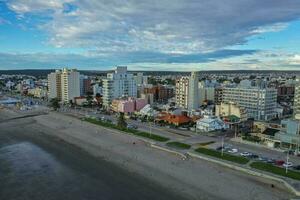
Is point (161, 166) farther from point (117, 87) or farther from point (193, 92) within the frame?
point (117, 87)

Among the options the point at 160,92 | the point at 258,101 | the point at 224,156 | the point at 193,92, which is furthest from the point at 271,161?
the point at 160,92

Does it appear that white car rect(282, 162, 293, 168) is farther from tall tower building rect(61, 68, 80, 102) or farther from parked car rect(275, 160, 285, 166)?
tall tower building rect(61, 68, 80, 102)

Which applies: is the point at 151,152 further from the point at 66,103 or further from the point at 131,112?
the point at 66,103

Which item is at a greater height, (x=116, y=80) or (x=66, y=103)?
(x=116, y=80)

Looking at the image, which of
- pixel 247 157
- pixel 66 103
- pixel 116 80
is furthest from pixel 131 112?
pixel 247 157

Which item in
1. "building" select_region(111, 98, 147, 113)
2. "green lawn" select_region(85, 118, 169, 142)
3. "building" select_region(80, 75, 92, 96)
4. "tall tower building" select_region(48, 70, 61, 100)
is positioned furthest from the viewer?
"building" select_region(80, 75, 92, 96)

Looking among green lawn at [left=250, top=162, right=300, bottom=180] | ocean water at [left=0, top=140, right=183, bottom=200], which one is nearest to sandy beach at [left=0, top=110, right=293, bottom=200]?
ocean water at [left=0, top=140, right=183, bottom=200]

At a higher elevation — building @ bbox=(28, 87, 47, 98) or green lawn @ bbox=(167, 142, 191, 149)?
building @ bbox=(28, 87, 47, 98)
